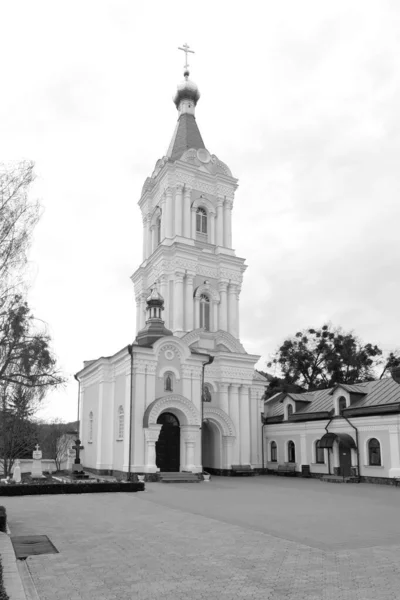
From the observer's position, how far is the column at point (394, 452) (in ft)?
88.0

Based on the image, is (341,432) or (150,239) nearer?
(341,432)

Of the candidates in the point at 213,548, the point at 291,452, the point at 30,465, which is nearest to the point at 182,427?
the point at 291,452

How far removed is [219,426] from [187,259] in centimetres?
1120

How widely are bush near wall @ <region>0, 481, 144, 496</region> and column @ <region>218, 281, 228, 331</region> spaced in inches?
688

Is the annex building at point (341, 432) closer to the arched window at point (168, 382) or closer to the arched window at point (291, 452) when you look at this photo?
the arched window at point (291, 452)

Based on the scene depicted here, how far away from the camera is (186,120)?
43.7 meters

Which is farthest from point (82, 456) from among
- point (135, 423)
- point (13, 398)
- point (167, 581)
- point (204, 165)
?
point (167, 581)

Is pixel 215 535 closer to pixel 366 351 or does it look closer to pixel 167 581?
pixel 167 581

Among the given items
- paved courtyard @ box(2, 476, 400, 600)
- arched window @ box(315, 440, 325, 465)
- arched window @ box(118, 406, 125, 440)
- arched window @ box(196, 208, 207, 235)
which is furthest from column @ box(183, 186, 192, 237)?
paved courtyard @ box(2, 476, 400, 600)

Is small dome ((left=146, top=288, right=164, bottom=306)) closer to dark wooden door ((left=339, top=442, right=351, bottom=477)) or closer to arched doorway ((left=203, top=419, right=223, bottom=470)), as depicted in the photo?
arched doorway ((left=203, top=419, right=223, bottom=470))

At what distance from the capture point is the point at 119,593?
24.5ft

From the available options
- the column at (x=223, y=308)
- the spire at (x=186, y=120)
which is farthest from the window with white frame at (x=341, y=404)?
the spire at (x=186, y=120)

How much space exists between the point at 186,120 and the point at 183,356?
69.5ft

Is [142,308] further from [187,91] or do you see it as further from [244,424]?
[187,91]
